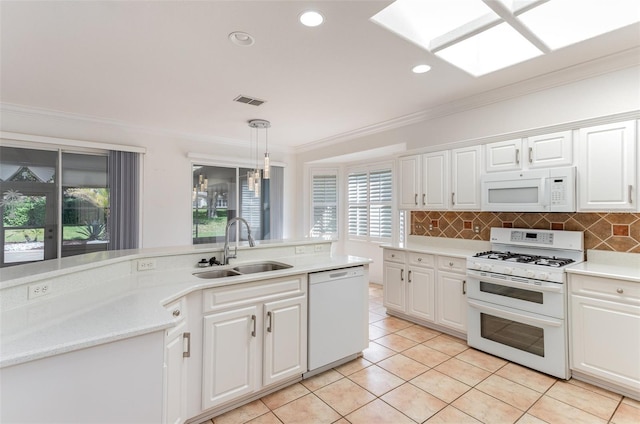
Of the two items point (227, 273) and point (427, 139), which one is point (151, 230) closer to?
point (227, 273)

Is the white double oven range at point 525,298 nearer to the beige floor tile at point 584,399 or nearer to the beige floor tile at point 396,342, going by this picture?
the beige floor tile at point 584,399

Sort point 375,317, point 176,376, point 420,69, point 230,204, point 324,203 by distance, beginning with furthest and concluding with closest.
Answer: point 324,203, point 230,204, point 375,317, point 420,69, point 176,376

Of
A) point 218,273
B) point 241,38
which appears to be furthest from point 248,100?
point 218,273

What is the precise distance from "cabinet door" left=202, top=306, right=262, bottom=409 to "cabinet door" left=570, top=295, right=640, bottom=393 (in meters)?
2.46

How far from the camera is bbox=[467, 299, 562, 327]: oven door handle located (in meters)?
2.47

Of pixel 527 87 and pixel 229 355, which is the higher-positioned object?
pixel 527 87

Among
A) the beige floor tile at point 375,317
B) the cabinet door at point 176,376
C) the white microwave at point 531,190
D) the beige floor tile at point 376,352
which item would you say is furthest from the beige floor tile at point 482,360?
the cabinet door at point 176,376

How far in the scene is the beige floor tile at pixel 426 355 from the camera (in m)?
2.79

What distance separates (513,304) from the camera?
2701 millimetres

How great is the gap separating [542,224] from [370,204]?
303 centimetres

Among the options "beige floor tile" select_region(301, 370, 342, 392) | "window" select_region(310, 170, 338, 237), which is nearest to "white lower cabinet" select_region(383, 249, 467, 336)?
"beige floor tile" select_region(301, 370, 342, 392)

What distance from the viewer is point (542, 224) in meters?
3.02

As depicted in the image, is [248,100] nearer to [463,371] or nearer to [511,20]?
[511,20]

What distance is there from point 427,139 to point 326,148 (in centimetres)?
207
